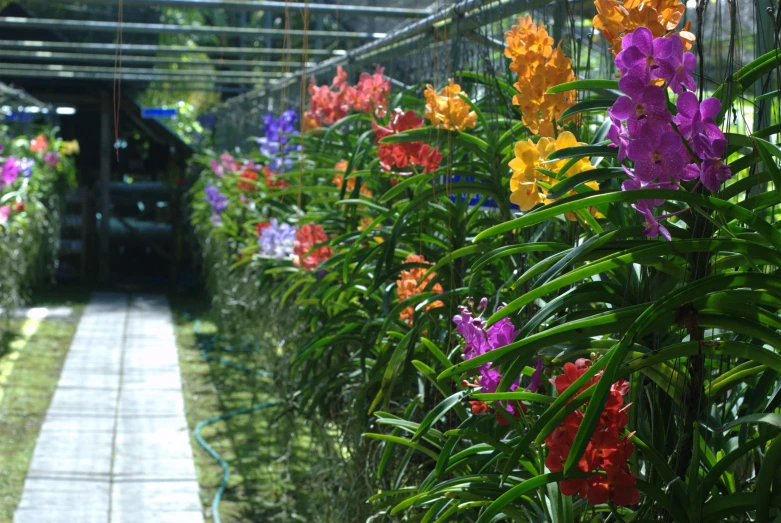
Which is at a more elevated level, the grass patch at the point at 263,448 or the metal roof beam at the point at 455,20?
the metal roof beam at the point at 455,20

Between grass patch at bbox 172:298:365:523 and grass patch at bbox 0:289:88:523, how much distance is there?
713 millimetres

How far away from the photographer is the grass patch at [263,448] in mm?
2686

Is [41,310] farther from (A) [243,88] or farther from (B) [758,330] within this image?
Result: (B) [758,330]

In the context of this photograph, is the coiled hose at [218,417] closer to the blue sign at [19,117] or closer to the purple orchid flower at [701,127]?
the purple orchid flower at [701,127]

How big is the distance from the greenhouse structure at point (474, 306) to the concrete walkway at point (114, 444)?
0.02m

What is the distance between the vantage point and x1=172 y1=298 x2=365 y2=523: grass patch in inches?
106

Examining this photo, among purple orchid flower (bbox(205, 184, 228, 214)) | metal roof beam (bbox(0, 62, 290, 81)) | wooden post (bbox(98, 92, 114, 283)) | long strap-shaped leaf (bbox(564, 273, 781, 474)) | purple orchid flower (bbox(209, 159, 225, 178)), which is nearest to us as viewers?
long strap-shaped leaf (bbox(564, 273, 781, 474))

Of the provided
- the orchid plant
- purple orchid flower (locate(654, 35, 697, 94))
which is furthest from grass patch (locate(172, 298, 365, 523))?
purple orchid flower (locate(654, 35, 697, 94))

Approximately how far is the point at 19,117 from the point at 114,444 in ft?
21.7

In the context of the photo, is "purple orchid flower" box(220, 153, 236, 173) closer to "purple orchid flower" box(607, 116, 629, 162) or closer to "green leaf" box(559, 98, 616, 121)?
"green leaf" box(559, 98, 616, 121)

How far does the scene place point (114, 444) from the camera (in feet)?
13.6

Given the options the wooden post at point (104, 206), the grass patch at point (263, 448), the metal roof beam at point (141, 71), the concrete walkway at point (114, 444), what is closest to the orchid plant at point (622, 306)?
the grass patch at point (263, 448)

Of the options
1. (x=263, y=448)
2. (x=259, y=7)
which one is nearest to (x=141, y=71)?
(x=259, y=7)

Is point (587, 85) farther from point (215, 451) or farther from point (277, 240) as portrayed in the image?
point (215, 451)
